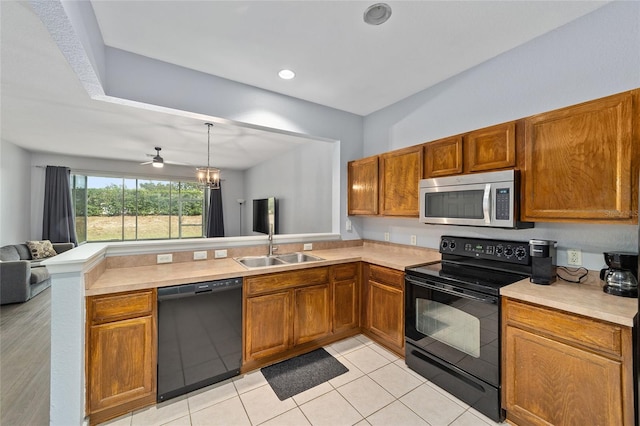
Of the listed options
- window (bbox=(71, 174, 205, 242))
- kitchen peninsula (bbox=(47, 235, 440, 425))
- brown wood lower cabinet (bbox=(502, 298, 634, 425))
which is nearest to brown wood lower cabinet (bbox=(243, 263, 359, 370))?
kitchen peninsula (bbox=(47, 235, 440, 425))

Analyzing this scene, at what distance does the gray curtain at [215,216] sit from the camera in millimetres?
8188

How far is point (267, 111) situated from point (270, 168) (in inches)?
154

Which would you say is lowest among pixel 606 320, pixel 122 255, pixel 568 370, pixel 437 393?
→ pixel 437 393

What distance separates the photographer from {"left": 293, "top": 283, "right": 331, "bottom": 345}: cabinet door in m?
2.48

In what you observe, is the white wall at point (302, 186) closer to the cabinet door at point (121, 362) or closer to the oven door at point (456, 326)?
the oven door at point (456, 326)

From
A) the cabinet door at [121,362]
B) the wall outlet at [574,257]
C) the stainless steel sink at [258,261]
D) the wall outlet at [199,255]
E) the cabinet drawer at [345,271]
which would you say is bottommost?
the cabinet door at [121,362]

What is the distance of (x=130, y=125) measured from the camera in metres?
3.82

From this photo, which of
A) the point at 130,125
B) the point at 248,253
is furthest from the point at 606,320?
the point at 130,125

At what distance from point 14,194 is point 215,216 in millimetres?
4161

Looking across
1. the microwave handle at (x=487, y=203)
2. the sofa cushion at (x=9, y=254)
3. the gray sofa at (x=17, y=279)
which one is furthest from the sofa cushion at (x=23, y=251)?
the microwave handle at (x=487, y=203)

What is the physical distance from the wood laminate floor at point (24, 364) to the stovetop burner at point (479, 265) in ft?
9.78

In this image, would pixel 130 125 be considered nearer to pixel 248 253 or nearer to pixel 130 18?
pixel 130 18

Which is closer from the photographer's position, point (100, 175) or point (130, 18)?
point (130, 18)

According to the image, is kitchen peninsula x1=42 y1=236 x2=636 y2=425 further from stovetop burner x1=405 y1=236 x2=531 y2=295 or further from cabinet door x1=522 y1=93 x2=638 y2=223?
cabinet door x1=522 y1=93 x2=638 y2=223
